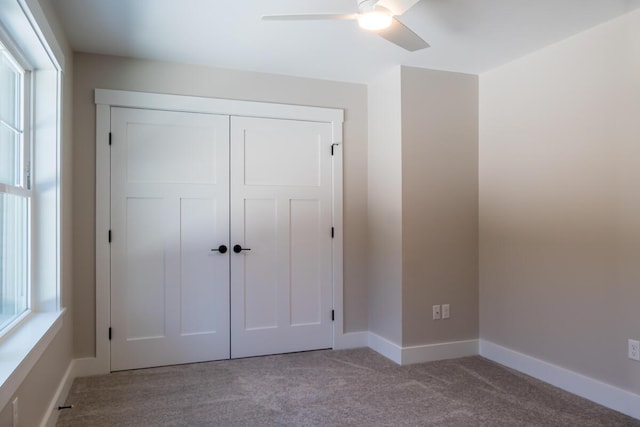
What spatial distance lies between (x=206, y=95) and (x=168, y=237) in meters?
1.14

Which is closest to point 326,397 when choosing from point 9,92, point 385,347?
point 385,347

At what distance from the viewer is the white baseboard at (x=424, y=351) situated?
11.1 ft

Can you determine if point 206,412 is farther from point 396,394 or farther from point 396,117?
point 396,117

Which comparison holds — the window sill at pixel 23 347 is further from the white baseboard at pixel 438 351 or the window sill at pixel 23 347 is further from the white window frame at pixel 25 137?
the white baseboard at pixel 438 351

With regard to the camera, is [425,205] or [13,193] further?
[425,205]

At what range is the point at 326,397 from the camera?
2.77m

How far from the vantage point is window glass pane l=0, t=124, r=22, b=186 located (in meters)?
2.09

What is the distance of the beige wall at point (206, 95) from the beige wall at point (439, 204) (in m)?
0.54

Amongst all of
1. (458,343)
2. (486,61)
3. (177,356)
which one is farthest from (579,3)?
(177,356)

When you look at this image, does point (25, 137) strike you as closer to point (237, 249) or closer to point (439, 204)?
point (237, 249)

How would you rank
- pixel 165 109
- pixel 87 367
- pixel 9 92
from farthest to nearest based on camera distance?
pixel 165 109 → pixel 87 367 → pixel 9 92

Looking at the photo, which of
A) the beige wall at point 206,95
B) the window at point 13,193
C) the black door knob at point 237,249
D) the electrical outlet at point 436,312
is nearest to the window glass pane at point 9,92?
the window at point 13,193

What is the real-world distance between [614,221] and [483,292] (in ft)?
4.02

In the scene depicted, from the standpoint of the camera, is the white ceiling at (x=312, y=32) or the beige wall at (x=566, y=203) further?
the beige wall at (x=566, y=203)
